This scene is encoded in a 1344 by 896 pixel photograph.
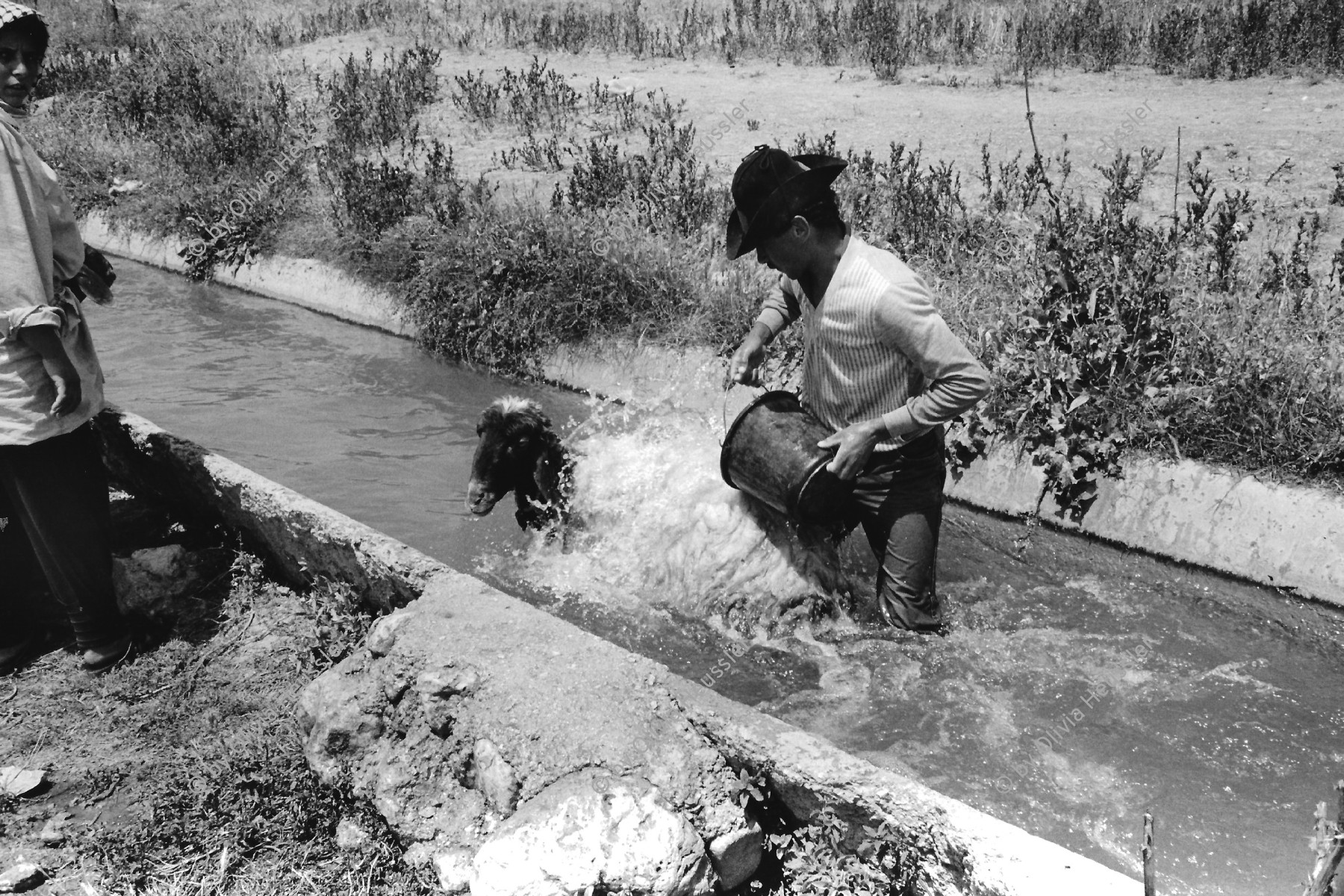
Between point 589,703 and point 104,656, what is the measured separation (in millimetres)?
2337

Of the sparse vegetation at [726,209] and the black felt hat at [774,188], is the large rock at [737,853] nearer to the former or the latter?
the black felt hat at [774,188]

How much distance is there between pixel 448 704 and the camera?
334cm

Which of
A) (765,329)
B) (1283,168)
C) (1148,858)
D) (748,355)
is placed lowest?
(1148,858)

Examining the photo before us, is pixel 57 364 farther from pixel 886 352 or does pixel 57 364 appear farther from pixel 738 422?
pixel 886 352

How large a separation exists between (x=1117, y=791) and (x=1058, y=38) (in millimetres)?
11839

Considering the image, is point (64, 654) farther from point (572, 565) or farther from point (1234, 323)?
point (1234, 323)

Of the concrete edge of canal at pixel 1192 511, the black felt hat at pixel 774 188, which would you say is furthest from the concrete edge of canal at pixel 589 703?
the concrete edge of canal at pixel 1192 511

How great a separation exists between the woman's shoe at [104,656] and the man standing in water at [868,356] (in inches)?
117

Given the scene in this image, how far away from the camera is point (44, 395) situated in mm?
3789

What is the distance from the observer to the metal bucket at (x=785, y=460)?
388 cm

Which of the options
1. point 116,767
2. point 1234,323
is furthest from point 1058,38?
point 116,767

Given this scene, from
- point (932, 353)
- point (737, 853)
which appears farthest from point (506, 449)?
point (737, 853)

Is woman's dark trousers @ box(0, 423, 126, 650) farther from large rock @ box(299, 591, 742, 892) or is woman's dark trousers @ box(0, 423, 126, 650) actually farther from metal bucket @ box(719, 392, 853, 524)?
metal bucket @ box(719, 392, 853, 524)

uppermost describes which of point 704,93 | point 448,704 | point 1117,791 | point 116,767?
point 704,93
